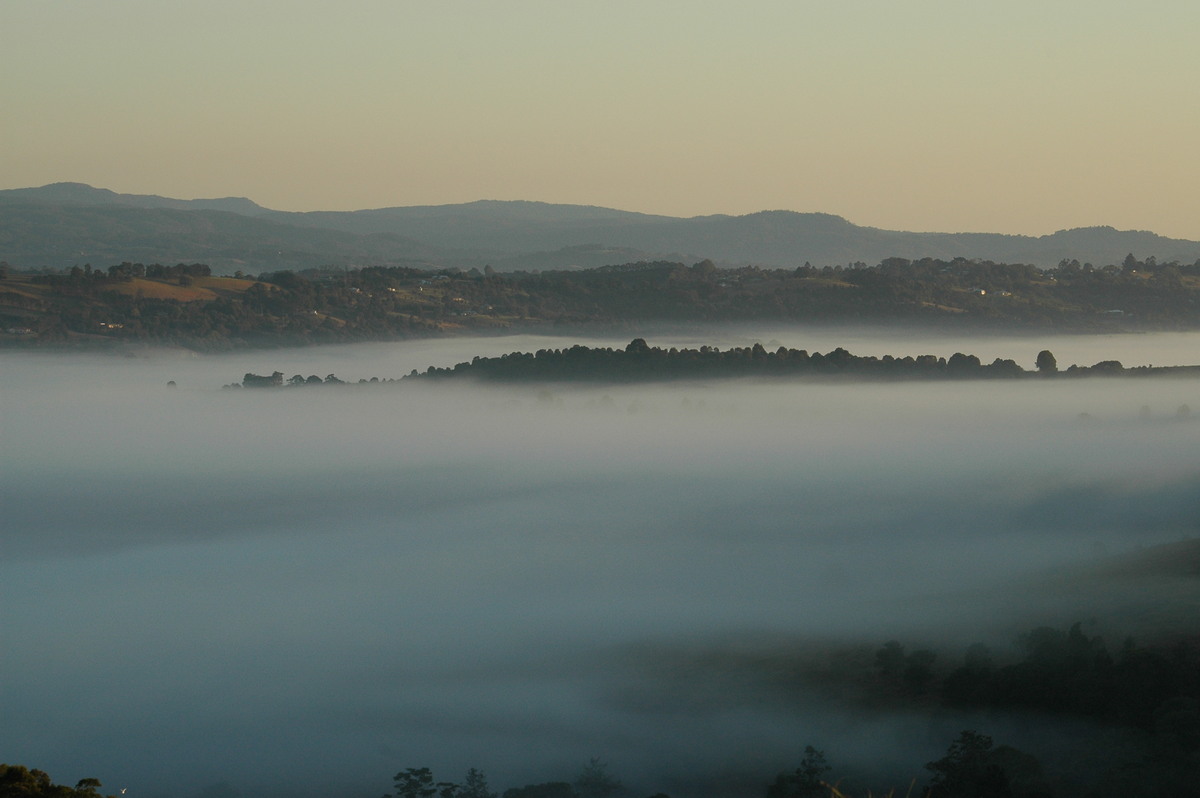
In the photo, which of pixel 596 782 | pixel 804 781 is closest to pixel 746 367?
pixel 596 782

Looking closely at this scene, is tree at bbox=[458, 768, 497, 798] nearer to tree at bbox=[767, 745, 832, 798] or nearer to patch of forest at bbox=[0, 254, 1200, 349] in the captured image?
tree at bbox=[767, 745, 832, 798]

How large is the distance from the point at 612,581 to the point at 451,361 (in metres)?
59.7

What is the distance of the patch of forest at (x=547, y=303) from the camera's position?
412 feet

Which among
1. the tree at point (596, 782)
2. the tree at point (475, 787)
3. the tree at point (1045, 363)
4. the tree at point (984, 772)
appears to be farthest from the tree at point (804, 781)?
the tree at point (1045, 363)

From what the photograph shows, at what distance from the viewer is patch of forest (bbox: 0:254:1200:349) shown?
125438 millimetres

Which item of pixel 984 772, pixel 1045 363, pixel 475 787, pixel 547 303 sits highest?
pixel 547 303

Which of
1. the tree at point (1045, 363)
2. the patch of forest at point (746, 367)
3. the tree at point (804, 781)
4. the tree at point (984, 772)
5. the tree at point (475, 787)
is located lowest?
the tree at point (475, 787)

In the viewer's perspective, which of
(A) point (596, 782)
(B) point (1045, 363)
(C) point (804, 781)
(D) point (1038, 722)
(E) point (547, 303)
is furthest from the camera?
(E) point (547, 303)

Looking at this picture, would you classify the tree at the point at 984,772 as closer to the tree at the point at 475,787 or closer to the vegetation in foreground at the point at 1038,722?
the vegetation in foreground at the point at 1038,722

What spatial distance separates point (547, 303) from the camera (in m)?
145

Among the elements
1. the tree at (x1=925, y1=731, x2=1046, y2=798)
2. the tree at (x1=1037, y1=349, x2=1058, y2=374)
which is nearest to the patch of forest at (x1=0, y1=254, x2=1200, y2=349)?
the tree at (x1=1037, y1=349, x2=1058, y2=374)

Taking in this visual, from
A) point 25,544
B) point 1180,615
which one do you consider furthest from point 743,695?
point 25,544

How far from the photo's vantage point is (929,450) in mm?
99250

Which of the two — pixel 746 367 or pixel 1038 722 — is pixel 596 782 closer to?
pixel 1038 722
